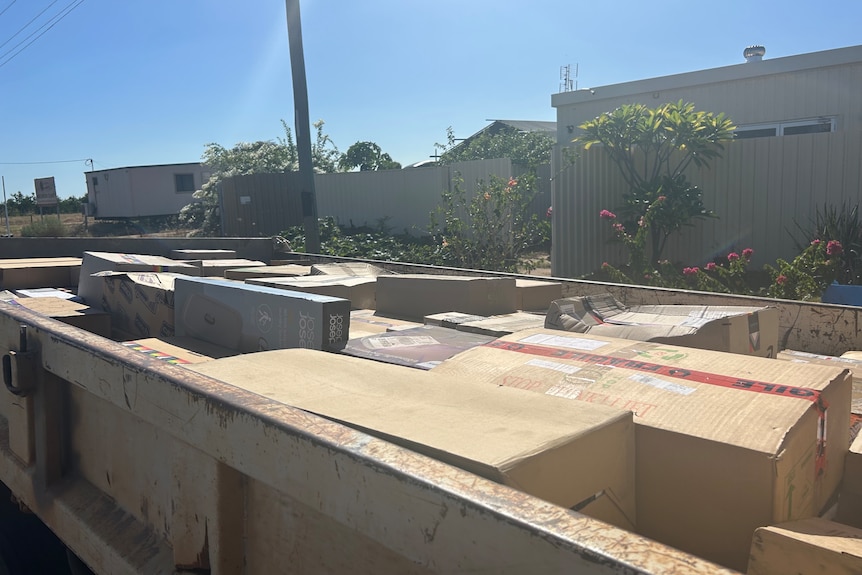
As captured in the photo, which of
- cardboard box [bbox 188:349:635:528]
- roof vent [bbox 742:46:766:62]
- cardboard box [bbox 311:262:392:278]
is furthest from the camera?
roof vent [bbox 742:46:766:62]

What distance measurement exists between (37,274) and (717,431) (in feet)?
14.1

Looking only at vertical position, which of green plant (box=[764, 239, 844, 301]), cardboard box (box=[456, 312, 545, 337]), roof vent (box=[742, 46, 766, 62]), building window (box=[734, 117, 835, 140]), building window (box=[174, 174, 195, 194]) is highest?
roof vent (box=[742, 46, 766, 62])

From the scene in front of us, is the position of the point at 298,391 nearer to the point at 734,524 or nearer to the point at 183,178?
the point at 734,524

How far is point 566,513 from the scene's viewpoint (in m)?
0.92

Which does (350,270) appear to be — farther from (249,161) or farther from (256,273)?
(249,161)

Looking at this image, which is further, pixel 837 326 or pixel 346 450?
pixel 837 326

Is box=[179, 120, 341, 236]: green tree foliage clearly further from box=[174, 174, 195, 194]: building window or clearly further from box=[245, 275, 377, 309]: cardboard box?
box=[245, 275, 377, 309]: cardboard box

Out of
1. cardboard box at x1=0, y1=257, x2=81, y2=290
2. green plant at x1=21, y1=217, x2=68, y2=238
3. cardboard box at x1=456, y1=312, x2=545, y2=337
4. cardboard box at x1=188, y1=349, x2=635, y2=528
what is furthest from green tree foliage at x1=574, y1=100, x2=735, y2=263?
green plant at x1=21, y1=217, x2=68, y2=238

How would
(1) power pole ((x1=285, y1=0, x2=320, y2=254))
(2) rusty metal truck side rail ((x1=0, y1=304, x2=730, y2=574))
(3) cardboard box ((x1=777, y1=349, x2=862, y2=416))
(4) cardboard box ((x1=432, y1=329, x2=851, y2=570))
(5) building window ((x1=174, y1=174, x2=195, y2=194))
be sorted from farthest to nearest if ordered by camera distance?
(5) building window ((x1=174, y1=174, x2=195, y2=194))
(1) power pole ((x1=285, y1=0, x2=320, y2=254))
(3) cardboard box ((x1=777, y1=349, x2=862, y2=416))
(4) cardboard box ((x1=432, y1=329, x2=851, y2=570))
(2) rusty metal truck side rail ((x1=0, y1=304, x2=730, y2=574))

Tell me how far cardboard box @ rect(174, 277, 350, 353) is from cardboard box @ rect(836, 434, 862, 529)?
1505 millimetres

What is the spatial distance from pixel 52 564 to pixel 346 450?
6.03ft

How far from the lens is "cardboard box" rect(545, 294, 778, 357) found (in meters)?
2.36

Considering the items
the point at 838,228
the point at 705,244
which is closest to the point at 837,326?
the point at 838,228

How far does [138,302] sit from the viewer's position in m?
3.26
